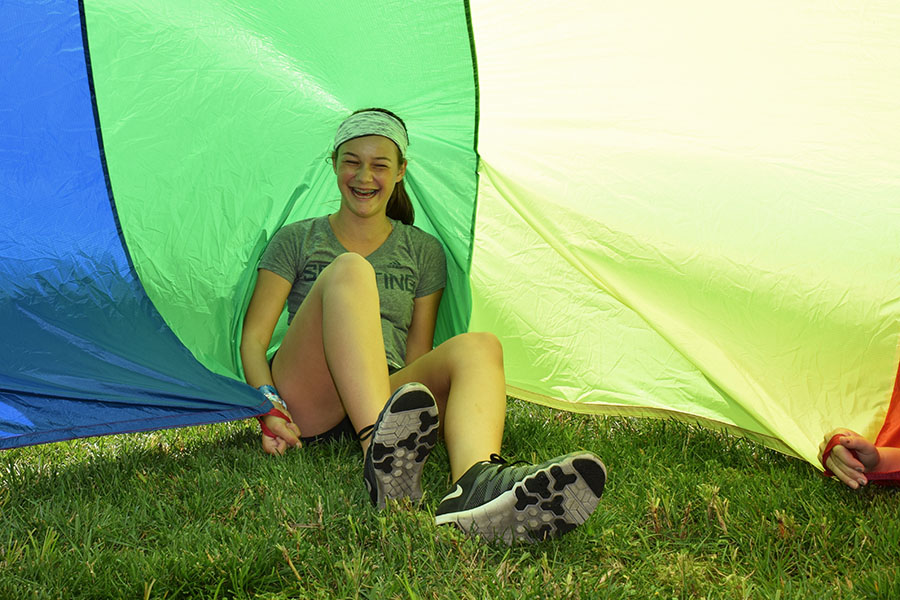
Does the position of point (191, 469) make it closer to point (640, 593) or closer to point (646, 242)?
point (640, 593)

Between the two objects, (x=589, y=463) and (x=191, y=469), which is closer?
(x=589, y=463)

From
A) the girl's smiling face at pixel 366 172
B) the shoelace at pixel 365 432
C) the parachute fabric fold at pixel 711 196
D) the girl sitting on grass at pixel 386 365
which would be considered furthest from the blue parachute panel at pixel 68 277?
the parachute fabric fold at pixel 711 196

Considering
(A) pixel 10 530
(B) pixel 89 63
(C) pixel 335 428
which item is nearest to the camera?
(A) pixel 10 530

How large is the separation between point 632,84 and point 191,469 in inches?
47.8

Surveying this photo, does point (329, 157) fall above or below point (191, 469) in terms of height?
above

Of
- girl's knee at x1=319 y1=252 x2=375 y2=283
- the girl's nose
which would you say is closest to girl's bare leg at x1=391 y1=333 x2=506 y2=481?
girl's knee at x1=319 y1=252 x2=375 y2=283

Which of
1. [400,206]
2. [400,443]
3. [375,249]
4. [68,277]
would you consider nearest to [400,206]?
[400,206]

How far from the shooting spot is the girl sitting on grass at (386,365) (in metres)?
1.33

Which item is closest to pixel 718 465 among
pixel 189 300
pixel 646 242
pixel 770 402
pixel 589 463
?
pixel 770 402

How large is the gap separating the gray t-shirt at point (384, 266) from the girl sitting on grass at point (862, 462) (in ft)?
3.02

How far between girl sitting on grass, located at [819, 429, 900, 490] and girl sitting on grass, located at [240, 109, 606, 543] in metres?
0.57

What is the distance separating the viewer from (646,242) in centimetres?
195

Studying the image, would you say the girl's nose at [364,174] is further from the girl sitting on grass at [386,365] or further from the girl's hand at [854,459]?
the girl's hand at [854,459]

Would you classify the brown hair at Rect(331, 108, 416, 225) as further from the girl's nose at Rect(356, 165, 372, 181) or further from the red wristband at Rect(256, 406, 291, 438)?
the red wristband at Rect(256, 406, 291, 438)
